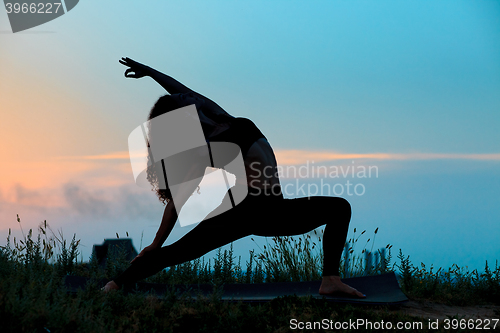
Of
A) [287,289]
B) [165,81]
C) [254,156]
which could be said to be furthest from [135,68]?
[287,289]

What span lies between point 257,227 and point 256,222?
0.06 meters

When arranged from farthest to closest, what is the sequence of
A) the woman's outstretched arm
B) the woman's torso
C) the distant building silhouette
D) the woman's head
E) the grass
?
the distant building silhouette → the woman's outstretched arm → the woman's head → the woman's torso → the grass

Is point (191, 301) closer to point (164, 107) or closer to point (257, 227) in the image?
point (257, 227)

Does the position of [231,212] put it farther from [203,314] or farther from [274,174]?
[203,314]

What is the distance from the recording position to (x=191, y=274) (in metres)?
5.20

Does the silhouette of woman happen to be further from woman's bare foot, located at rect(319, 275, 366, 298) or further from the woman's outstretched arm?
the woman's outstretched arm

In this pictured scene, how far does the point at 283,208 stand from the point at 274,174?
0.36m

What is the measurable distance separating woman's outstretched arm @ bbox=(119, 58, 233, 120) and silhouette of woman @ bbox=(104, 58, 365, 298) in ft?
2.57

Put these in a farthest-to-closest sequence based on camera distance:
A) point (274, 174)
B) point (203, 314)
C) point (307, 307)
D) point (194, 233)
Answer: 1. point (274, 174)
2. point (194, 233)
3. point (307, 307)
4. point (203, 314)

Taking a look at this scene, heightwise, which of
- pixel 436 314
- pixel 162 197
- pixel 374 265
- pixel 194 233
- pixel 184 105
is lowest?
pixel 436 314

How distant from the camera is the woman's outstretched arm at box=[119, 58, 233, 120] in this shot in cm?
459

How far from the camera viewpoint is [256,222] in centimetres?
361

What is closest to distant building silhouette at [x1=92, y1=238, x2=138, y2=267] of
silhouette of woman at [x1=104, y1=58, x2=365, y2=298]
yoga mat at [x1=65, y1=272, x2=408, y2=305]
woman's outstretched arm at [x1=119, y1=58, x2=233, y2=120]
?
yoga mat at [x1=65, y1=272, x2=408, y2=305]

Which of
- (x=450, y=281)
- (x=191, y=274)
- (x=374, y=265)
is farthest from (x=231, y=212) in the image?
(x=450, y=281)
